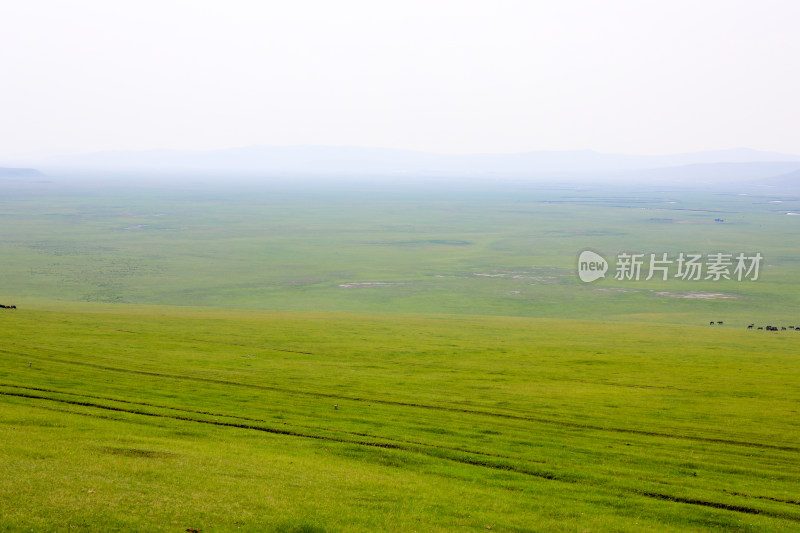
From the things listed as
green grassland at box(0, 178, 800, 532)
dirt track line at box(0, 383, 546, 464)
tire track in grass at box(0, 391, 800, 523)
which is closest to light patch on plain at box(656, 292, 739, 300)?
green grassland at box(0, 178, 800, 532)

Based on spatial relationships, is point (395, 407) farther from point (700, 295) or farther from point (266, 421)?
point (700, 295)

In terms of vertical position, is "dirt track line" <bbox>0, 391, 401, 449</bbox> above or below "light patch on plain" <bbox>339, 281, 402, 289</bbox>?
above

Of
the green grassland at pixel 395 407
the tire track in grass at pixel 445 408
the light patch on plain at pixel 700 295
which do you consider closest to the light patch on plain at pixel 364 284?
the green grassland at pixel 395 407

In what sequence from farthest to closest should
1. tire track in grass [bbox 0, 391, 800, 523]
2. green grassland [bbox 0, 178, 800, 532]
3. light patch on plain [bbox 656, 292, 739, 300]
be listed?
1. light patch on plain [bbox 656, 292, 739, 300]
2. tire track in grass [bbox 0, 391, 800, 523]
3. green grassland [bbox 0, 178, 800, 532]

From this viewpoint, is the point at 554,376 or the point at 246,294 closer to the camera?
the point at 554,376

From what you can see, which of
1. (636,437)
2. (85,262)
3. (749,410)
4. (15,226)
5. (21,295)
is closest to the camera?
(636,437)

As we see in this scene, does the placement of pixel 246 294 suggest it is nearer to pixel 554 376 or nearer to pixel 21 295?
pixel 21 295

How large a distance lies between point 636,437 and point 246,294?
5702cm

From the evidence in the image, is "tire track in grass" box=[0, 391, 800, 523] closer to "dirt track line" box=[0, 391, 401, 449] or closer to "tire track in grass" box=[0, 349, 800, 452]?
Answer: "dirt track line" box=[0, 391, 401, 449]

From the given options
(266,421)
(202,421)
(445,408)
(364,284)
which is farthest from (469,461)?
(364,284)

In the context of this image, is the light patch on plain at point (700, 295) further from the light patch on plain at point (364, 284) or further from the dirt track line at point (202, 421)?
the dirt track line at point (202, 421)

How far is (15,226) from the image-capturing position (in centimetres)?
12988

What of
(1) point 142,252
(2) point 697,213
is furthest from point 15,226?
(2) point 697,213

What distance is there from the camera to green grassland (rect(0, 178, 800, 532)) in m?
15.1
